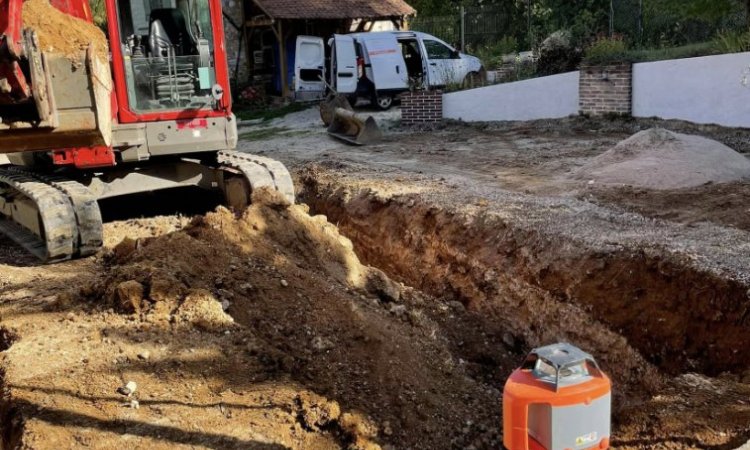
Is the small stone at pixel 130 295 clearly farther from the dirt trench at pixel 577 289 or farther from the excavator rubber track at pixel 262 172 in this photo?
the dirt trench at pixel 577 289

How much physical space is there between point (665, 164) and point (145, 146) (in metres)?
6.30

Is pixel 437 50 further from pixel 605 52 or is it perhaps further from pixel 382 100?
pixel 605 52

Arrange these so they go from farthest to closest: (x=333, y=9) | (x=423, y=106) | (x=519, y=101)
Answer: (x=333, y=9), (x=423, y=106), (x=519, y=101)

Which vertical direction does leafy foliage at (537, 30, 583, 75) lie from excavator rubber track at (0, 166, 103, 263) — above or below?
above

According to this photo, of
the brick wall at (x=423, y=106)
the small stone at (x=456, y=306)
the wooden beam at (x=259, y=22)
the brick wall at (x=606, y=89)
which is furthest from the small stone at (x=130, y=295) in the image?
the wooden beam at (x=259, y=22)

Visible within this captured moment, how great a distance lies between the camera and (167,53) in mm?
7664

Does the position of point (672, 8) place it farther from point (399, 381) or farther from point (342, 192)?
point (399, 381)

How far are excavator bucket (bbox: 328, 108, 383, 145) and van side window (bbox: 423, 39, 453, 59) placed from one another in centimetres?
442

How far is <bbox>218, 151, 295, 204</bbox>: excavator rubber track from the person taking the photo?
8172 mm

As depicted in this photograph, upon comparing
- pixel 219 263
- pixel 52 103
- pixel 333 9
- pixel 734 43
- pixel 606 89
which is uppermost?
pixel 333 9

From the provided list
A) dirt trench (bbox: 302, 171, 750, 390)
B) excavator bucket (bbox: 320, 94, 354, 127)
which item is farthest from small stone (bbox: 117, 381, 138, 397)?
excavator bucket (bbox: 320, 94, 354, 127)

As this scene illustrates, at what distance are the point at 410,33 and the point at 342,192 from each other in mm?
10950

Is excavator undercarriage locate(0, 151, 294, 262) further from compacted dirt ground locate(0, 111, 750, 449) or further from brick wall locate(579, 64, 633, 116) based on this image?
brick wall locate(579, 64, 633, 116)

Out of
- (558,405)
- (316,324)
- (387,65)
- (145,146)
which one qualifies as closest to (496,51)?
(387,65)
